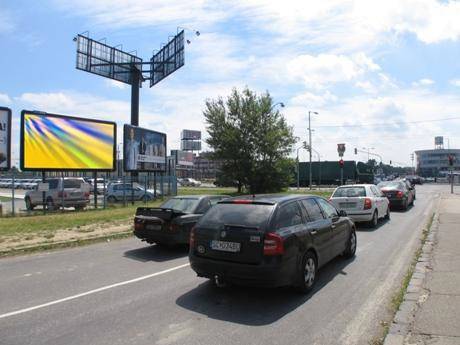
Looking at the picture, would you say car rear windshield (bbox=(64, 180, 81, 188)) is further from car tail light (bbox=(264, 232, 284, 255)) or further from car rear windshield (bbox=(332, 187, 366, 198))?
car tail light (bbox=(264, 232, 284, 255))

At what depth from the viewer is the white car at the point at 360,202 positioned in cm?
1452

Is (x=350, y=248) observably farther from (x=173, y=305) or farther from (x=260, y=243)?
(x=173, y=305)

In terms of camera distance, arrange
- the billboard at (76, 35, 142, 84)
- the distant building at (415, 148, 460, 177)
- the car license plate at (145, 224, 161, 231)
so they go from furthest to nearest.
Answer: the distant building at (415, 148, 460, 177), the billboard at (76, 35, 142, 84), the car license plate at (145, 224, 161, 231)

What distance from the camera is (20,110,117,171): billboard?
21.1m

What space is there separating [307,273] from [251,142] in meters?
30.7

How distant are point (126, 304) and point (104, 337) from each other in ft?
4.25

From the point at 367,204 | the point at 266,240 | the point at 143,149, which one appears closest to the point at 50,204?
the point at 143,149

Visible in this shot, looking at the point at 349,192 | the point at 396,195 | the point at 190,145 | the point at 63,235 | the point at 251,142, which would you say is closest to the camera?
the point at 63,235

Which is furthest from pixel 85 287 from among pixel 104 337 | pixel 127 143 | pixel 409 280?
pixel 127 143

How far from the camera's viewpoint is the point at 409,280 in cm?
705

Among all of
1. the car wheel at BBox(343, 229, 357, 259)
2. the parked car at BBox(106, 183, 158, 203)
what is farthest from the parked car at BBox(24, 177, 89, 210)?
the car wheel at BBox(343, 229, 357, 259)

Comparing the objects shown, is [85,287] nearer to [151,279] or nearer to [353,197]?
[151,279]

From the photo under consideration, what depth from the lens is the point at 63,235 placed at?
13.1m

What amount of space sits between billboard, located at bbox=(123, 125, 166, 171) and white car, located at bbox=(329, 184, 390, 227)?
50.0 feet
